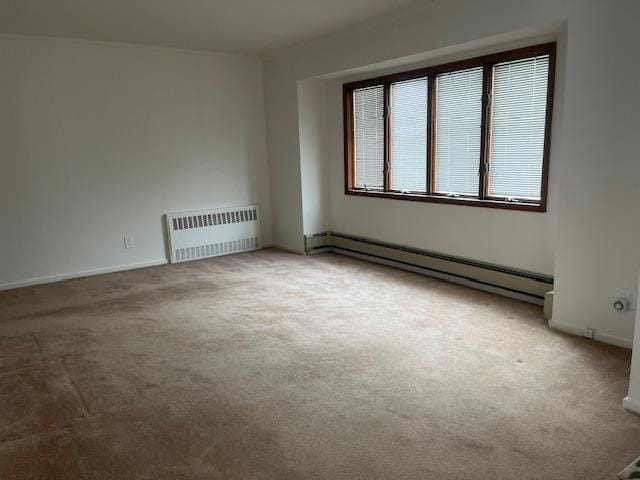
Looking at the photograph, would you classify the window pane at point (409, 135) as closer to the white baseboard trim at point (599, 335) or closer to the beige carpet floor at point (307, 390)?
the beige carpet floor at point (307, 390)

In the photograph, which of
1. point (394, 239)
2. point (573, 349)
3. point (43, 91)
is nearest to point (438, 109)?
point (394, 239)

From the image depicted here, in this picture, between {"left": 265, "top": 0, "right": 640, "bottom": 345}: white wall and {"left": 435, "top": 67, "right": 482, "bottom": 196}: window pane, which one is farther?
{"left": 435, "top": 67, "right": 482, "bottom": 196}: window pane

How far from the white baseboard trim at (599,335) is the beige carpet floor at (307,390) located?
77mm

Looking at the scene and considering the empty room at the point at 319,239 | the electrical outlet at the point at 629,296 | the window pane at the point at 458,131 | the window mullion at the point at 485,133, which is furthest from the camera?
the window pane at the point at 458,131

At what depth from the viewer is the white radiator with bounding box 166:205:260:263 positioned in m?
6.04

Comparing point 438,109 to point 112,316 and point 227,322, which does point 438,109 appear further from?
point 112,316

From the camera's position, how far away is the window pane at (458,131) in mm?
4562

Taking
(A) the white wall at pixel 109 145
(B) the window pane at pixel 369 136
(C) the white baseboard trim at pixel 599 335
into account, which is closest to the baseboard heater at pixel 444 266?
(C) the white baseboard trim at pixel 599 335

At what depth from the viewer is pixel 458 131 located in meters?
4.75

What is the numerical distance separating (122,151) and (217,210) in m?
1.31

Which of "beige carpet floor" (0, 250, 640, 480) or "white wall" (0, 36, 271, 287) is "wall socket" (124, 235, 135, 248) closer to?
"white wall" (0, 36, 271, 287)

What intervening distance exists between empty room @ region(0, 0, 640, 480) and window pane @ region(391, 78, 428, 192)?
0.03m

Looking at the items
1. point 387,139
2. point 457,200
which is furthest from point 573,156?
point 387,139

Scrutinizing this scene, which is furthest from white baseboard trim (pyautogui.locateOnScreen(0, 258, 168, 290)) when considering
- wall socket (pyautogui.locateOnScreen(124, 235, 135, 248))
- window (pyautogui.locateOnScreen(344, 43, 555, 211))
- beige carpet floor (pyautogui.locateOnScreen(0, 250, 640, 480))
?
window (pyautogui.locateOnScreen(344, 43, 555, 211))
